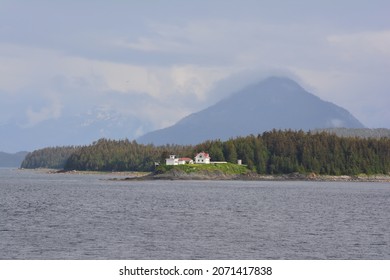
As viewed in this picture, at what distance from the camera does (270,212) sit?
336ft

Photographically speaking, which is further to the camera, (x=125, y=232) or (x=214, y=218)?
(x=214, y=218)

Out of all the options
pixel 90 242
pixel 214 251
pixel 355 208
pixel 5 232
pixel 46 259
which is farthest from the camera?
pixel 355 208

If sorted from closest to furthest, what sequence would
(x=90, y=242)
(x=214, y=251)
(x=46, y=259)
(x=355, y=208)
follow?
(x=46, y=259), (x=214, y=251), (x=90, y=242), (x=355, y=208)

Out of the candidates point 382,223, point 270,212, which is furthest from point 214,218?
point 382,223

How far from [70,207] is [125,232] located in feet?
116

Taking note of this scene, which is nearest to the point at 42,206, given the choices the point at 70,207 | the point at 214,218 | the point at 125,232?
the point at 70,207

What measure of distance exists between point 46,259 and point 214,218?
37.5m

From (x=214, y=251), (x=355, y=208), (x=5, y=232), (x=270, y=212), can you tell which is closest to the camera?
(x=214, y=251)

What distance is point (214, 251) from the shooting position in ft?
201

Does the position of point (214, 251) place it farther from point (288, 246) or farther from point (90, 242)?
point (90, 242)

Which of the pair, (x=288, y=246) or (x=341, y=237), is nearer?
(x=288, y=246)

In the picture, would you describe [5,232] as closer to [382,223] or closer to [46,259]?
[46,259]

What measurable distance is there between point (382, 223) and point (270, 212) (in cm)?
1903

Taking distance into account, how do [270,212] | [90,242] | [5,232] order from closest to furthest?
[90,242], [5,232], [270,212]
